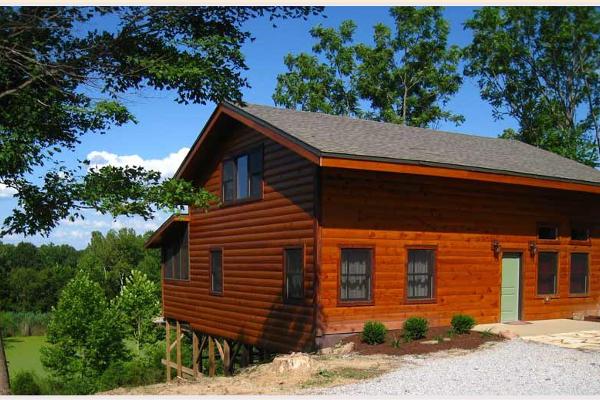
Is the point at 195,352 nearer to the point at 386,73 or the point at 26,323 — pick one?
the point at 386,73

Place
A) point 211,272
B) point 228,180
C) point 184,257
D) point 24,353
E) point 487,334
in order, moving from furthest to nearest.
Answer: point 24,353 → point 184,257 → point 211,272 → point 228,180 → point 487,334

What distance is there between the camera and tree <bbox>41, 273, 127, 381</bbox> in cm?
2947

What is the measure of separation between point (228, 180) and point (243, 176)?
1.05 m

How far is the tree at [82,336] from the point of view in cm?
2947

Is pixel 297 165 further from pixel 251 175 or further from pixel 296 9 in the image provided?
pixel 296 9

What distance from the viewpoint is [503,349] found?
12.5m

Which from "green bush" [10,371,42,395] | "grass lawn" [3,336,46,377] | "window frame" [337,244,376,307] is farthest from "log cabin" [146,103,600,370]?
"grass lawn" [3,336,46,377]

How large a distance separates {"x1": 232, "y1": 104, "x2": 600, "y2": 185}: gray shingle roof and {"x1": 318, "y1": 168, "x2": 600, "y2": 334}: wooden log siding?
0.67 meters

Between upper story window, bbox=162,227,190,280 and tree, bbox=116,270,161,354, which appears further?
tree, bbox=116,270,161,354

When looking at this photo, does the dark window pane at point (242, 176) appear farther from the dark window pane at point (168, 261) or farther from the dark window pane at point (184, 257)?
the dark window pane at point (168, 261)

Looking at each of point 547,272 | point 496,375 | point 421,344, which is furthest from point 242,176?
point 496,375

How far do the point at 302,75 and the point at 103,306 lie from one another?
60.3 ft

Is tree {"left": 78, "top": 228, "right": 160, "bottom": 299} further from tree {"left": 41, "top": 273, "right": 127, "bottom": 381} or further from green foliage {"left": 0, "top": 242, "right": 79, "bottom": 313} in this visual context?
tree {"left": 41, "top": 273, "right": 127, "bottom": 381}

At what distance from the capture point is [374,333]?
1321cm
